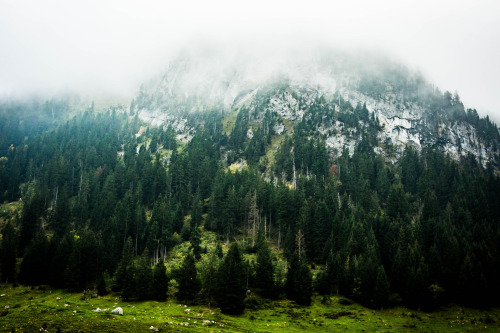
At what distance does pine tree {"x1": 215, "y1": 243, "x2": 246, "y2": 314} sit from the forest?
22 centimetres

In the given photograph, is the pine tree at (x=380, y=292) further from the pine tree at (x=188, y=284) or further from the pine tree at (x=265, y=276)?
the pine tree at (x=188, y=284)

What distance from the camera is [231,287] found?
6028 cm

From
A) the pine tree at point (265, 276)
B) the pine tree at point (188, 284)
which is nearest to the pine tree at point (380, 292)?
the pine tree at point (265, 276)

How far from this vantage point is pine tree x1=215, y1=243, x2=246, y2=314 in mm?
58750

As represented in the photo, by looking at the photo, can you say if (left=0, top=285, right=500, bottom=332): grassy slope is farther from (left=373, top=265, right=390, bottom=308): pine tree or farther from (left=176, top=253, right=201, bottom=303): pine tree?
(left=176, top=253, right=201, bottom=303): pine tree

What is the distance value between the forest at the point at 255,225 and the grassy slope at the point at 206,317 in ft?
14.6

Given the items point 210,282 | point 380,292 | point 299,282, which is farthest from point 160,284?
point 380,292

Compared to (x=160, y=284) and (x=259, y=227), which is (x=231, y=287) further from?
(x=259, y=227)

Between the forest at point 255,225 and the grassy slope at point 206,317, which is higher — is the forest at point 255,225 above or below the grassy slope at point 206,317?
above

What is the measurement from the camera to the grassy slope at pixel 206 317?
41000 millimetres

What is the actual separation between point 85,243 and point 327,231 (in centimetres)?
7231

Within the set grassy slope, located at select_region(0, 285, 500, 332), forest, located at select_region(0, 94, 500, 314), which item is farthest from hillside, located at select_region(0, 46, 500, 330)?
grassy slope, located at select_region(0, 285, 500, 332)

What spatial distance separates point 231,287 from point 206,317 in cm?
867

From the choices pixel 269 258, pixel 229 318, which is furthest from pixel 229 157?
pixel 229 318
